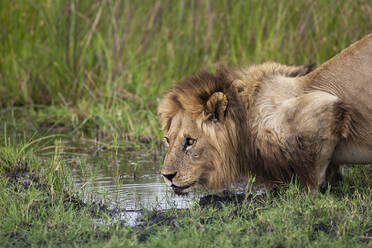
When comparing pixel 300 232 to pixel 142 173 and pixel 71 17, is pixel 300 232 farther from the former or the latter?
pixel 71 17

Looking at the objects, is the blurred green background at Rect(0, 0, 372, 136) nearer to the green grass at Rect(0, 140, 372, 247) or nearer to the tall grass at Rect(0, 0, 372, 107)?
the tall grass at Rect(0, 0, 372, 107)

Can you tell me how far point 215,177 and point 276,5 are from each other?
3.64 meters

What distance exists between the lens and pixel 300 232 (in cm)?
311

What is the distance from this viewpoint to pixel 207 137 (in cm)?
412

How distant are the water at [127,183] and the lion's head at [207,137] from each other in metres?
0.20

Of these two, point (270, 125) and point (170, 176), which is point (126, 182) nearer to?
point (170, 176)

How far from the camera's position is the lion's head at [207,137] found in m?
4.06

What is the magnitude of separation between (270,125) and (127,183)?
1.32m

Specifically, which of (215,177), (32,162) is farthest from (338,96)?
(32,162)

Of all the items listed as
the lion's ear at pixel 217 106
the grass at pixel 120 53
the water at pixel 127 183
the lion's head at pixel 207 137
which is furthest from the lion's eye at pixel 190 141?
the grass at pixel 120 53

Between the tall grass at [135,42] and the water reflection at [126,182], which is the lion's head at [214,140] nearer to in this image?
the water reflection at [126,182]

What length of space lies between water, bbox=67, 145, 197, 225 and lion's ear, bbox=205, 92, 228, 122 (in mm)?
587

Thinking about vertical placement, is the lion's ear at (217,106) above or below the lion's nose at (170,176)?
above

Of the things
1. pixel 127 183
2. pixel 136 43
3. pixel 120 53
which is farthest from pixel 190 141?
pixel 136 43
